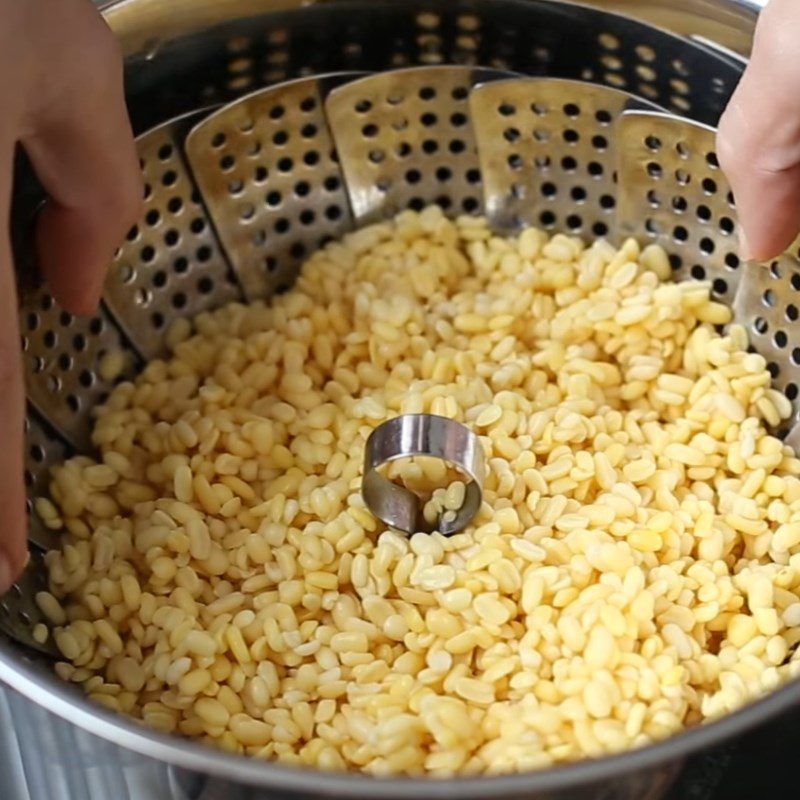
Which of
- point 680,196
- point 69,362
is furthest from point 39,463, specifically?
point 680,196

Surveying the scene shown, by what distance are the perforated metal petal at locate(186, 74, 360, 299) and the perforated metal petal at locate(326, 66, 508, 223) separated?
2 cm

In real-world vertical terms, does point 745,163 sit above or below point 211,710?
above

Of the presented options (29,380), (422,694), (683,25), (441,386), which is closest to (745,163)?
(683,25)

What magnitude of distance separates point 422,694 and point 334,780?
0.22m

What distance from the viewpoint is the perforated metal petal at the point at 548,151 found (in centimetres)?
96

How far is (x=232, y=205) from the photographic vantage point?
100 cm

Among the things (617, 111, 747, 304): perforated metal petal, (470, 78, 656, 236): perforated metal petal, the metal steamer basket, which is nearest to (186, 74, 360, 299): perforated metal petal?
the metal steamer basket

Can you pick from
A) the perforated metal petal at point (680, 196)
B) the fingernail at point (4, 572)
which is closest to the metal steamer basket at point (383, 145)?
the perforated metal petal at point (680, 196)

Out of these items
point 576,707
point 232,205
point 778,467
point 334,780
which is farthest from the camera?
point 232,205

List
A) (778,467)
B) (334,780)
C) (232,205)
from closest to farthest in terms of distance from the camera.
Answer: (334,780) < (778,467) < (232,205)

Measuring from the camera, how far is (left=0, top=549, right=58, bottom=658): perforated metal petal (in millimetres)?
783

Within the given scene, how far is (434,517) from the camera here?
2.86 feet

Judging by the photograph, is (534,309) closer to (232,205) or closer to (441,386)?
(441,386)

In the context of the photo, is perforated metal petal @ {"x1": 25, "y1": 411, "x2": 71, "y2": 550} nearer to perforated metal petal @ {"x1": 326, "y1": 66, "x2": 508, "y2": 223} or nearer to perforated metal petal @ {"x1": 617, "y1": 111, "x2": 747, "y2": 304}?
perforated metal petal @ {"x1": 326, "y1": 66, "x2": 508, "y2": 223}
